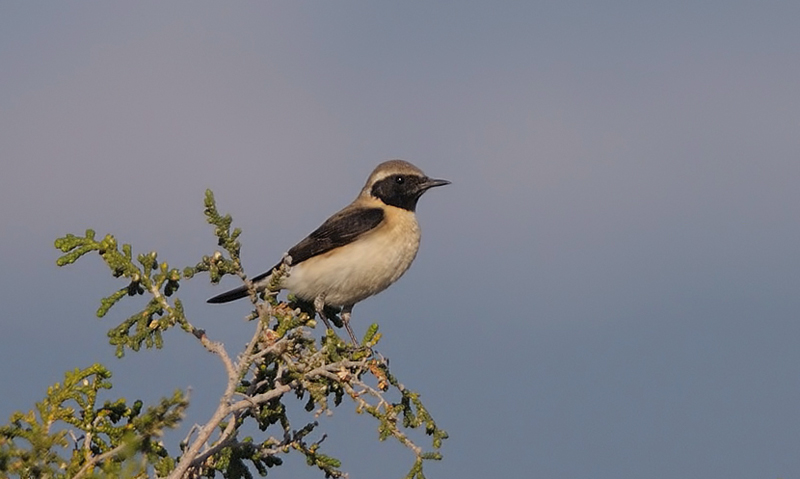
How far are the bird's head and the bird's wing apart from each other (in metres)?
0.52

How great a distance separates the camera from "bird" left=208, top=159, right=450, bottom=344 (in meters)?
12.6

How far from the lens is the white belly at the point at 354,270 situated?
Answer: 1261 cm

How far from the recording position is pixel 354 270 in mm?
12609

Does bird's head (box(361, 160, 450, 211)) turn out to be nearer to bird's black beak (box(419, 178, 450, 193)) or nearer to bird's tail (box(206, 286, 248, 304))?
bird's black beak (box(419, 178, 450, 193))

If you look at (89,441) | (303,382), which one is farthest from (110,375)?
(303,382)

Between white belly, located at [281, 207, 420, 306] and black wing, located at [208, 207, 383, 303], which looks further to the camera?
black wing, located at [208, 207, 383, 303]

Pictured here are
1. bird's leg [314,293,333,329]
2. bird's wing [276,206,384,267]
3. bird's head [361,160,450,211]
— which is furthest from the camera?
bird's head [361,160,450,211]

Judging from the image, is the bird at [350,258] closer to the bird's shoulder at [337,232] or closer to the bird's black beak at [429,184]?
the bird's shoulder at [337,232]

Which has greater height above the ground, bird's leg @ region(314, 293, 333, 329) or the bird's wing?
the bird's wing

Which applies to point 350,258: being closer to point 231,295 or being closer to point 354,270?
point 354,270

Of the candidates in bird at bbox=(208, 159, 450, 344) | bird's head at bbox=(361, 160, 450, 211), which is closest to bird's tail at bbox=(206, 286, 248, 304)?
bird at bbox=(208, 159, 450, 344)

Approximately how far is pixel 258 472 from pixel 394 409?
42.3 inches

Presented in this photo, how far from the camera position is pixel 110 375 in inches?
270

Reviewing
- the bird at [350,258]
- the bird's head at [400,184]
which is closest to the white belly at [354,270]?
the bird at [350,258]
